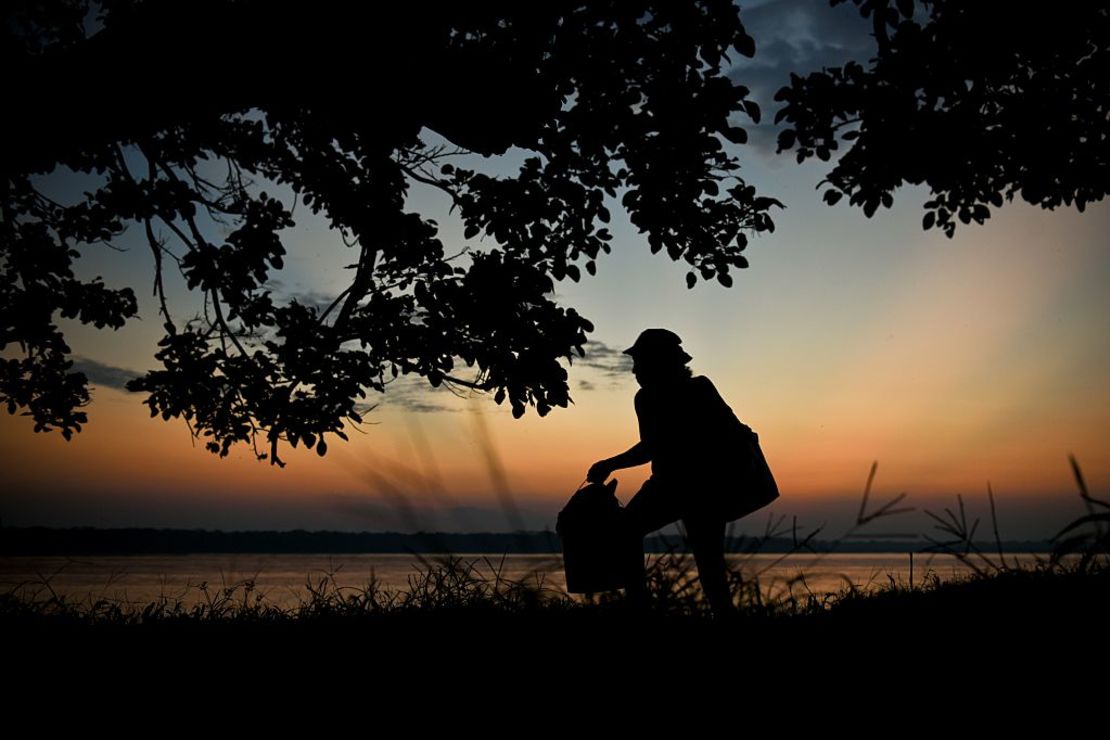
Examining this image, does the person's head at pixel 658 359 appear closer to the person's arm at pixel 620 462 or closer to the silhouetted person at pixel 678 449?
the silhouetted person at pixel 678 449

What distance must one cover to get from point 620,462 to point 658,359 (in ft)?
2.61

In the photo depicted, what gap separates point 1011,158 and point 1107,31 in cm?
114

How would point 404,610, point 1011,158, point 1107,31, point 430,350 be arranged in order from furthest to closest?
1. point 430,350
2. point 1011,158
3. point 1107,31
4. point 404,610

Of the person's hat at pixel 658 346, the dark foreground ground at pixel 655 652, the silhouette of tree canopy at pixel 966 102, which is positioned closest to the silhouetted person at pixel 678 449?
the person's hat at pixel 658 346

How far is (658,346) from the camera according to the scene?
5.17 meters

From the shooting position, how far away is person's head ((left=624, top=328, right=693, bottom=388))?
5.12 metres

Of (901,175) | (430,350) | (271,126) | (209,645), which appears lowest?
(209,645)

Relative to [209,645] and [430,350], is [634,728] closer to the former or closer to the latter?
[209,645]

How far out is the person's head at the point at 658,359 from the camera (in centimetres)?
512

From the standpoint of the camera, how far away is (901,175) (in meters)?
5.82

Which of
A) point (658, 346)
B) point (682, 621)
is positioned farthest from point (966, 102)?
point (682, 621)

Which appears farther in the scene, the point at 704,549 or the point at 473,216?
the point at 473,216

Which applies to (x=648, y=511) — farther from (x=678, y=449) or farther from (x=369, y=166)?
(x=369, y=166)

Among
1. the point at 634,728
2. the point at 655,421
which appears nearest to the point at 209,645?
the point at 634,728
